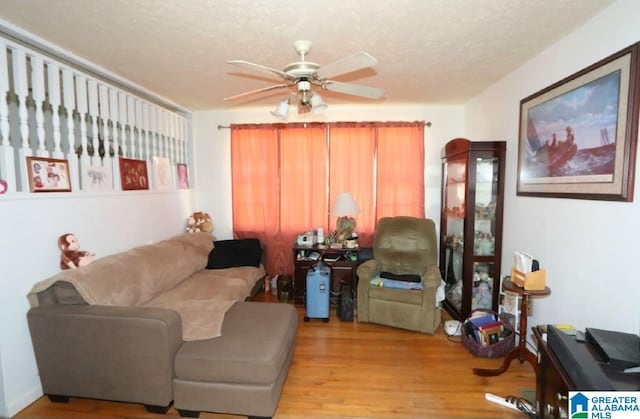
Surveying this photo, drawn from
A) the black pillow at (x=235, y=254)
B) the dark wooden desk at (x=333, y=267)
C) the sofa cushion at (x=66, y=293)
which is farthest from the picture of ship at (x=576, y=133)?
the sofa cushion at (x=66, y=293)

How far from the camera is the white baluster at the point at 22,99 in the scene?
196cm

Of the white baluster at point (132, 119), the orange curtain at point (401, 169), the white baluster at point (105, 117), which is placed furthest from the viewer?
the orange curtain at point (401, 169)

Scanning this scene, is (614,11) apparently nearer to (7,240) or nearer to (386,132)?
(386,132)

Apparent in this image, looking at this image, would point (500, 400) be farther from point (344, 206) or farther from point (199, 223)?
point (199, 223)

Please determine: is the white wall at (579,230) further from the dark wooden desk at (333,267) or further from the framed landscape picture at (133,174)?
the framed landscape picture at (133,174)

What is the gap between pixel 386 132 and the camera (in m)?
3.81

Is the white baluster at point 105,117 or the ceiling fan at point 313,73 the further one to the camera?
the white baluster at point 105,117

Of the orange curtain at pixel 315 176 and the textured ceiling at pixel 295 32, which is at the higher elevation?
the textured ceiling at pixel 295 32

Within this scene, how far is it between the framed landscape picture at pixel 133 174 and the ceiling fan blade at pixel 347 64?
7.24 ft

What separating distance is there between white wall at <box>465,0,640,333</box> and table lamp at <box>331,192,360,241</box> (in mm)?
1596

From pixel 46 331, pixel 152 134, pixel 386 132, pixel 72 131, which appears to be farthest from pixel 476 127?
pixel 46 331

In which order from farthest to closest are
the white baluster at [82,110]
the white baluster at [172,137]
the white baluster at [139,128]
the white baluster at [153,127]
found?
the white baluster at [172,137]
the white baluster at [153,127]
the white baluster at [139,128]
the white baluster at [82,110]

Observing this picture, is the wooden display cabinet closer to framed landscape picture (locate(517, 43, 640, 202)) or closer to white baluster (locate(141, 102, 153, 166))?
framed landscape picture (locate(517, 43, 640, 202))

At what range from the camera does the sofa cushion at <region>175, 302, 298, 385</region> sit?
1734mm
